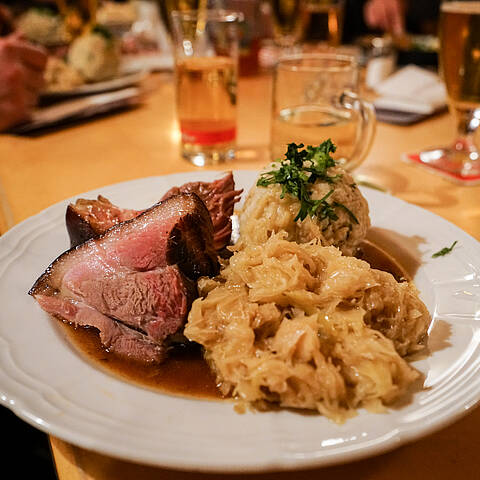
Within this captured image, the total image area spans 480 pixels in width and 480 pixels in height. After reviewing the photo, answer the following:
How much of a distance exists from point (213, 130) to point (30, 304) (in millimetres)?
1683

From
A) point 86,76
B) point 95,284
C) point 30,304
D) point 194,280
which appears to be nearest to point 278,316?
point 194,280

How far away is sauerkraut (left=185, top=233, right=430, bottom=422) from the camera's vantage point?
1063 mm

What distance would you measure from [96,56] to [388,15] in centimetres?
372

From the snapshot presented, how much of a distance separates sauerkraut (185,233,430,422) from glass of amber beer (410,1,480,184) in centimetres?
159

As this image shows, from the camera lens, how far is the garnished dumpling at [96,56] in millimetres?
3764

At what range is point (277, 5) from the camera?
4.37 metres

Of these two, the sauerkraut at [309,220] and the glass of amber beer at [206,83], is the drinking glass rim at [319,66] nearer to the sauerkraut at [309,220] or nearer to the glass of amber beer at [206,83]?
the glass of amber beer at [206,83]

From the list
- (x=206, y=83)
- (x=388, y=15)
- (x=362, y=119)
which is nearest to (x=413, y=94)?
(x=362, y=119)

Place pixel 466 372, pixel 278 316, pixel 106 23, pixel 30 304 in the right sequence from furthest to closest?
pixel 106 23, pixel 30 304, pixel 278 316, pixel 466 372

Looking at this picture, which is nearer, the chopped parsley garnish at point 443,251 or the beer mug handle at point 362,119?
the chopped parsley garnish at point 443,251

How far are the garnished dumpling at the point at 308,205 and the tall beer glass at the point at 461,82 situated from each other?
116cm

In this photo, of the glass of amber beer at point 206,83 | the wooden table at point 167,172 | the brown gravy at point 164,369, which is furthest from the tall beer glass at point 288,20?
the brown gravy at point 164,369

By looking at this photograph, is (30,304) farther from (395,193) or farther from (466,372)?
(395,193)

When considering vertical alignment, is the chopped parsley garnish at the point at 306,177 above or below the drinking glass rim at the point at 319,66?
below
